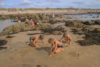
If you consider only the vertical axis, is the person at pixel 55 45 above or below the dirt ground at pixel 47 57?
above

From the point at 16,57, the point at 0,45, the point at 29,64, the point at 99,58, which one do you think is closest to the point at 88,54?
the point at 99,58

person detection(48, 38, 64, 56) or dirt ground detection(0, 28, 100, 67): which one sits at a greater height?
person detection(48, 38, 64, 56)

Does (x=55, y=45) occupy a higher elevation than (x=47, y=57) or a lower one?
higher

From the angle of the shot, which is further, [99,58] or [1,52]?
[1,52]

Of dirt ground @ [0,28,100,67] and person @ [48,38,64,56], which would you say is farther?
person @ [48,38,64,56]

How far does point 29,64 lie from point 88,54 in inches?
129

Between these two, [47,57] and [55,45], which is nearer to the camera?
[47,57]

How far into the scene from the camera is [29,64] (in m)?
6.03

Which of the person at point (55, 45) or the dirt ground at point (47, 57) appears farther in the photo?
the person at point (55, 45)

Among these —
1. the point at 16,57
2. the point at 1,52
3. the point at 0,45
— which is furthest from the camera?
the point at 0,45

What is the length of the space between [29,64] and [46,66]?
2.78 ft

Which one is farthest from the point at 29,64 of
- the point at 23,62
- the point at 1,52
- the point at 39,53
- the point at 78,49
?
the point at 78,49

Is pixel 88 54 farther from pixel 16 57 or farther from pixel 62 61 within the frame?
pixel 16 57

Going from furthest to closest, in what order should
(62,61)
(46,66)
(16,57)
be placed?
(16,57) → (62,61) → (46,66)
